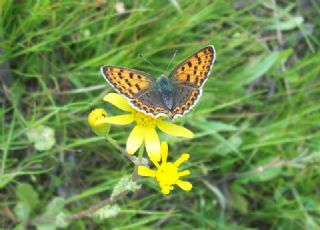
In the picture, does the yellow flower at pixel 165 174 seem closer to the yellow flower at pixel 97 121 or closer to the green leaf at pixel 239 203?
the yellow flower at pixel 97 121

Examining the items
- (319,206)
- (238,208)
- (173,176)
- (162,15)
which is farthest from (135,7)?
(319,206)

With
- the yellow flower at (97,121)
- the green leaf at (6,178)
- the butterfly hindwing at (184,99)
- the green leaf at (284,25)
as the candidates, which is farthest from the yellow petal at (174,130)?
the green leaf at (284,25)

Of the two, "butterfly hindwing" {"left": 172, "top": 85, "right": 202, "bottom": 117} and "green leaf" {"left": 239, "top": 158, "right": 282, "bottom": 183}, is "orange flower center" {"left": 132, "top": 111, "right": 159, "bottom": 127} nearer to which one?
"butterfly hindwing" {"left": 172, "top": 85, "right": 202, "bottom": 117}

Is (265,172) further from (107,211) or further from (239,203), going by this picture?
(107,211)

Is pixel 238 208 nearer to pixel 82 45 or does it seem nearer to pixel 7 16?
pixel 82 45

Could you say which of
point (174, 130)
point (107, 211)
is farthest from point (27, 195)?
point (174, 130)

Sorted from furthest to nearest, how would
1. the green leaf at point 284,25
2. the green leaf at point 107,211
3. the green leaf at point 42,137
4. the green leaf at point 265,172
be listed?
the green leaf at point 284,25 < the green leaf at point 265,172 < the green leaf at point 42,137 < the green leaf at point 107,211
